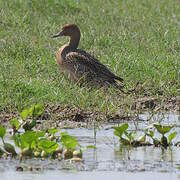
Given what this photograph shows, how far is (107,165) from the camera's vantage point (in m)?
7.34

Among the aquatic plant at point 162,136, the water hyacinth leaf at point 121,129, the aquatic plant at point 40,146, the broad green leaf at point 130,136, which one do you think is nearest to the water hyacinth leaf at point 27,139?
the aquatic plant at point 40,146

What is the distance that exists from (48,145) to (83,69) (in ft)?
13.7

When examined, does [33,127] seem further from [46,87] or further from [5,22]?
[5,22]

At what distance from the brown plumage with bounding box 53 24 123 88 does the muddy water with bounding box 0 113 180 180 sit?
2.73 m

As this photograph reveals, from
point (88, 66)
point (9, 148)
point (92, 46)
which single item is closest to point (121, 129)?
point (9, 148)

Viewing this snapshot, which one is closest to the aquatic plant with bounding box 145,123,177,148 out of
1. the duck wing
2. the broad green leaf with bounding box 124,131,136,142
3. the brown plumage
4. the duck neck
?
the broad green leaf with bounding box 124,131,136,142

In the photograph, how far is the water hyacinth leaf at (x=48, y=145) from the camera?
7387 mm

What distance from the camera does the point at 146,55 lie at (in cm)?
1259

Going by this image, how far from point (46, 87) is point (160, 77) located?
1.69m

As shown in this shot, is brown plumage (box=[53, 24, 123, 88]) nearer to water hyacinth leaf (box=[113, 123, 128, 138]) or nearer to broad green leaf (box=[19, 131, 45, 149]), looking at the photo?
water hyacinth leaf (box=[113, 123, 128, 138])

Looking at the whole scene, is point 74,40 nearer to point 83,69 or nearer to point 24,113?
point 83,69

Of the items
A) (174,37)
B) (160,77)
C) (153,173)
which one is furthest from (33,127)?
(174,37)

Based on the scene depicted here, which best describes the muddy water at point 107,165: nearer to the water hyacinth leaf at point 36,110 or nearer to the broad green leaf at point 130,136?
the broad green leaf at point 130,136

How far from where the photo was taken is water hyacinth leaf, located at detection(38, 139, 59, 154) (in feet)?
24.2
